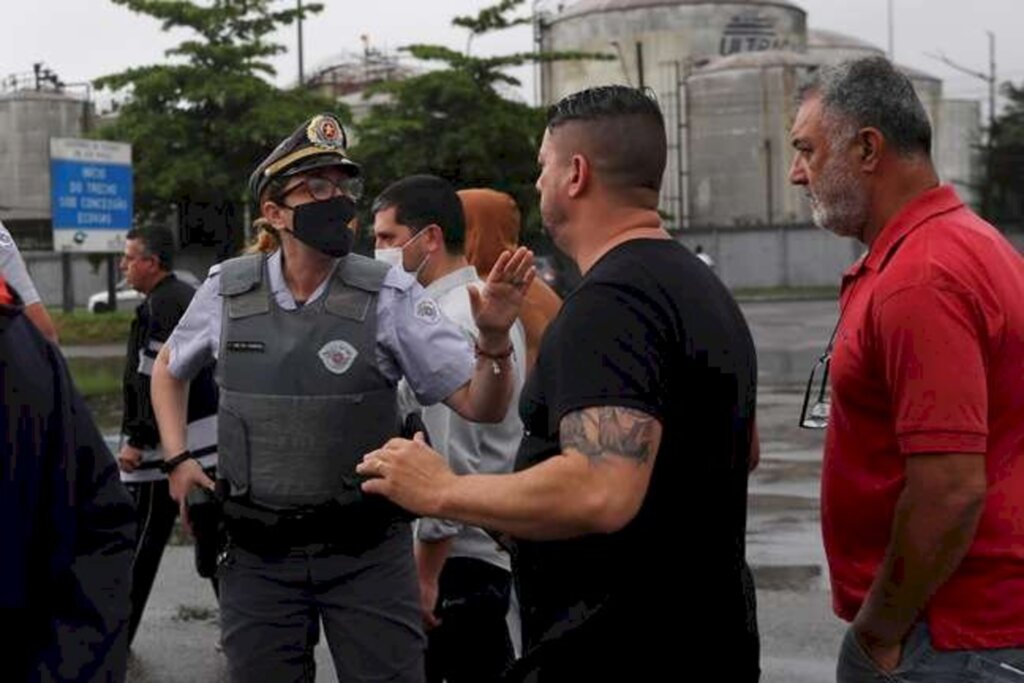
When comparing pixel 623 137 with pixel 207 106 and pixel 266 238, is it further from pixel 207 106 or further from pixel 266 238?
pixel 207 106

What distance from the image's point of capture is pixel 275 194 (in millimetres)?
4129

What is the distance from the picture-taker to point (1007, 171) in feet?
201

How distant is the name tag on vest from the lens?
12.9 feet

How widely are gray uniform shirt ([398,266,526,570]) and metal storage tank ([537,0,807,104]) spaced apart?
54.1 m

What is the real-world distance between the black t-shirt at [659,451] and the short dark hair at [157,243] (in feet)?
14.8

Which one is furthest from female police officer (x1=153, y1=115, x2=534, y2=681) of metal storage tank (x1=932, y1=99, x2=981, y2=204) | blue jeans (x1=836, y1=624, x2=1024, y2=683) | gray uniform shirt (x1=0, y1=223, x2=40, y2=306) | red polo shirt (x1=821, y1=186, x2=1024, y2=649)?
metal storage tank (x1=932, y1=99, x2=981, y2=204)

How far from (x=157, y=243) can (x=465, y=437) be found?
10.1 ft

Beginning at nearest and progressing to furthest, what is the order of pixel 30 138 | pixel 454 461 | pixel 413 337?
pixel 413 337
pixel 454 461
pixel 30 138

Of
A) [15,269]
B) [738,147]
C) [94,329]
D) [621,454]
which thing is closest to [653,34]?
[738,147]

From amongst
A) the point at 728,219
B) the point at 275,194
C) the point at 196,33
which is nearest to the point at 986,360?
the point at 275,194

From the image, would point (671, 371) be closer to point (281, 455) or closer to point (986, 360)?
point (986, 360)

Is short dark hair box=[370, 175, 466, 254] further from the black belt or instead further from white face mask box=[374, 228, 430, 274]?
the black belt

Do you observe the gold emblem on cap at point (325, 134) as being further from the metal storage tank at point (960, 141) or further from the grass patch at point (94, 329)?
the metal storage tank at point (960, 141)

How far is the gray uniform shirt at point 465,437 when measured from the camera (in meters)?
4.37
